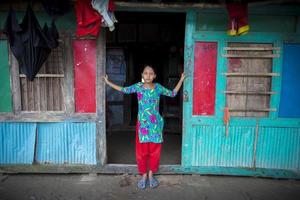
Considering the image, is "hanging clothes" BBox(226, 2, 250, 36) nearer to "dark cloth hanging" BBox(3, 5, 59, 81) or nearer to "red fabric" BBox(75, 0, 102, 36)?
"red fabric" BBox(75, 0, 102, 36)

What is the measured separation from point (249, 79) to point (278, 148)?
1.18 metres

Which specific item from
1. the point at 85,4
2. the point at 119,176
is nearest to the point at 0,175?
the point at 119,176

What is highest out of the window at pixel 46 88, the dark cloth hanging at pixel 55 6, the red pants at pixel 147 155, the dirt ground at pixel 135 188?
the dark cloth hanging at pixel 55 6

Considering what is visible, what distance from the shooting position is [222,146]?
4.34 metres

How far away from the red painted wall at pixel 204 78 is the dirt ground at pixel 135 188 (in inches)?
43.6

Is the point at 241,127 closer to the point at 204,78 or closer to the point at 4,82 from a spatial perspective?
the point at 204,78

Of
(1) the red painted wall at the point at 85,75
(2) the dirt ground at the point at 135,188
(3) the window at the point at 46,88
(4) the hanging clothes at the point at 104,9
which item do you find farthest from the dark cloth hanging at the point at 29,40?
(2) the dirt ground at the point at 135,188

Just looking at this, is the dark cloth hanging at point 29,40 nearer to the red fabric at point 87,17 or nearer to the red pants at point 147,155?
the red fabric at point 87,17

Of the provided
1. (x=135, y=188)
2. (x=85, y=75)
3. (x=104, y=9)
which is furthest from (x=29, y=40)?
(x=135, y=188)

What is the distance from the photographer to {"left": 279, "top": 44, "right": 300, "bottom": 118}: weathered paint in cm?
412

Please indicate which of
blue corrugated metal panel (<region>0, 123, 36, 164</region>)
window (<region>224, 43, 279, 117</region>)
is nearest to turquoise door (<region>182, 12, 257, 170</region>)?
window (<region>224, 43, 279, 117</region>)

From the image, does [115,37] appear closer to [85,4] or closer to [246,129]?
[85,4]

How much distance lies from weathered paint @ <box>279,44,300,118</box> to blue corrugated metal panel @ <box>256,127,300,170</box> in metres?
0.29

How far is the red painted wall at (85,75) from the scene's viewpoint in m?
4.20
